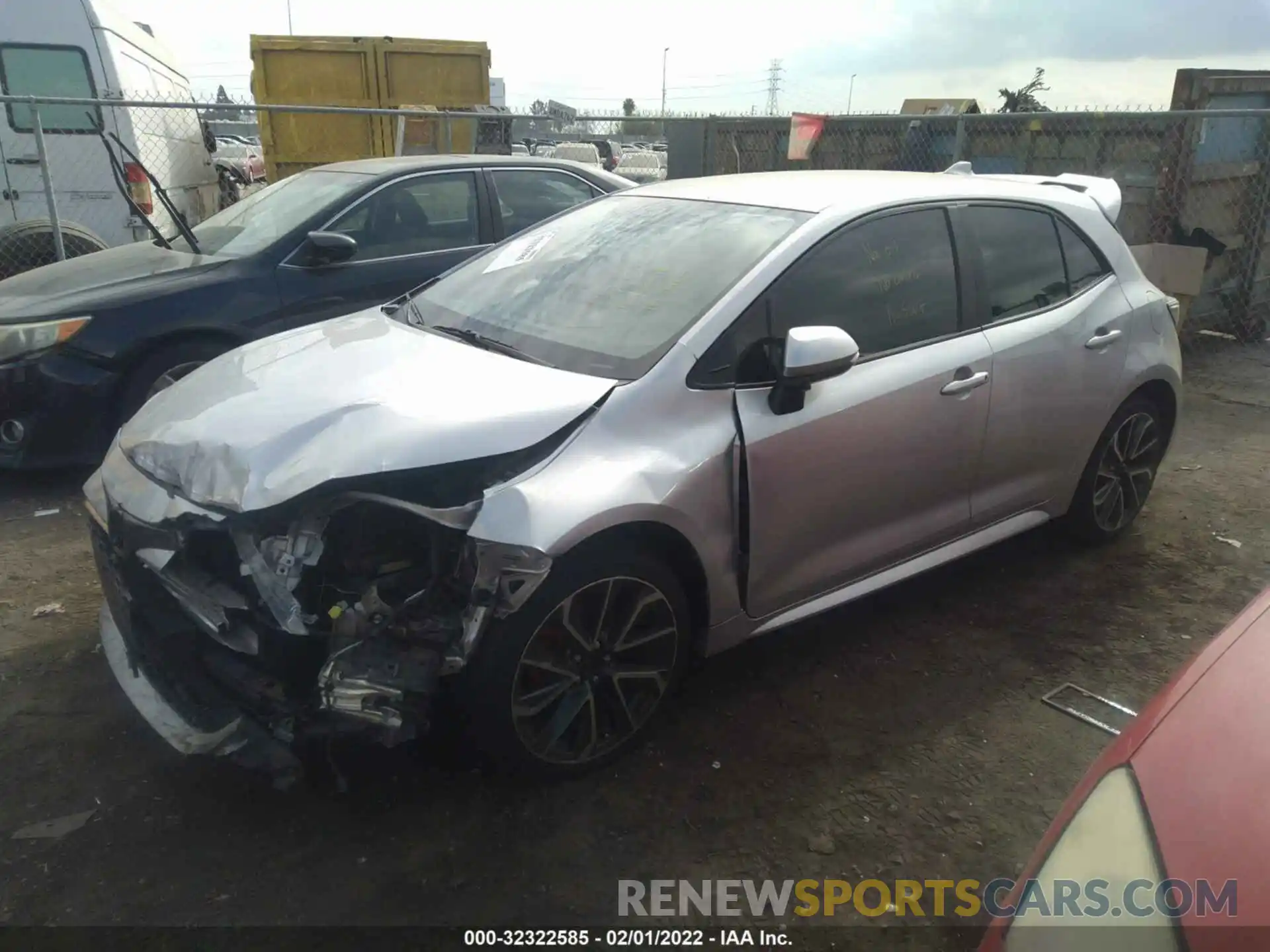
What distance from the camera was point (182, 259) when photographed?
5.29 metres

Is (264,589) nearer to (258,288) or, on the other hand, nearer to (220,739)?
(220,739)

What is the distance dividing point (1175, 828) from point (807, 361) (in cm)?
167

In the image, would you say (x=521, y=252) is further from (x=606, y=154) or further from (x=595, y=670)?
(x=606, y=154)

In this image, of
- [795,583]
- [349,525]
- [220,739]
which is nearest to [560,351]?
[349,525]

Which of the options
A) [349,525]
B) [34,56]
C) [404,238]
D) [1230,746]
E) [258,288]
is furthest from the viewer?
[34,56]

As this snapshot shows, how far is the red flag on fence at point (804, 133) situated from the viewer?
9.53 meters

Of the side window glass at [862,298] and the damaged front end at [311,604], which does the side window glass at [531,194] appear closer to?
the side window glass at [862,298]

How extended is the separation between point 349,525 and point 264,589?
0.97 feet

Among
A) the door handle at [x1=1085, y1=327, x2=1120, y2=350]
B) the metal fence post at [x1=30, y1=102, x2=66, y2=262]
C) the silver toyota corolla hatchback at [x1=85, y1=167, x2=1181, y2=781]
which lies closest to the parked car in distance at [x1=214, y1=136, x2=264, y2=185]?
the metal fence post at [x1=30, y1=102, x2=66, y2=262]

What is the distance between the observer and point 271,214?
18.3 ft

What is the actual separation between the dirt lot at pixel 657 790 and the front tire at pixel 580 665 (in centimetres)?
15

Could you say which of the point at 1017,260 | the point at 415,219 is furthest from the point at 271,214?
the point at 1017,260

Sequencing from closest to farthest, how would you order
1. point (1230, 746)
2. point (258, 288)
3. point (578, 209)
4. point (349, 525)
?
point (1230, 746)
point (349, 525)
point (578, 209)
point (258, 288)

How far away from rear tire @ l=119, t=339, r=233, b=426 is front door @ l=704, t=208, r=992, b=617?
3201mm
